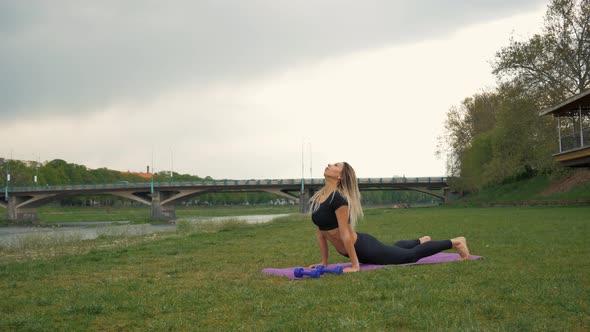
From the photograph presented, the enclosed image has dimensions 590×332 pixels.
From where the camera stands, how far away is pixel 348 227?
8.08 meters

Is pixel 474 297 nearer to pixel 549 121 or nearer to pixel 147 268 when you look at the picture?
pixel 147 268

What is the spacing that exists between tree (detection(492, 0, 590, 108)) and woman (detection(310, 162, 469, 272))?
3237 centimetres

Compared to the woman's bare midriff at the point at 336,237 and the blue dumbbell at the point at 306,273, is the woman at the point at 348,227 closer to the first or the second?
the woman's bare midriff at the point at 336,237

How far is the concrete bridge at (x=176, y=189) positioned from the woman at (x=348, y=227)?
6091 centimetres

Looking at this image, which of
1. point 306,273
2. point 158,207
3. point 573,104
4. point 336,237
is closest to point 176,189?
point 158,207

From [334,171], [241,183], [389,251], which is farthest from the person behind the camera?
[241,183]

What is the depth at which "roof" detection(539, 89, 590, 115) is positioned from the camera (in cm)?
2569

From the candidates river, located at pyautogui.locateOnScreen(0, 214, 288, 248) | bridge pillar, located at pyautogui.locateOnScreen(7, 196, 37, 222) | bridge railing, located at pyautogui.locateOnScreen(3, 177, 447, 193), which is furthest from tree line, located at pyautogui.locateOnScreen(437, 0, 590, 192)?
bridge pillar, located at pyautogui.locateOnScreen(7, 196, 37, 222)

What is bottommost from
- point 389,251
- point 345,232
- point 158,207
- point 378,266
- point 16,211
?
point 16,211

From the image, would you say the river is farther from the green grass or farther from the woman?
the green grass

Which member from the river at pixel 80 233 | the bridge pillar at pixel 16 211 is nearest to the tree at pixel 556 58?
the river at pixel 80 233

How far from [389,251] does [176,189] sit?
223 ft

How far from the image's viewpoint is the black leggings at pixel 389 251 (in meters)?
8.33

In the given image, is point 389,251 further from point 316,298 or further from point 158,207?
point 158,207
